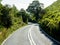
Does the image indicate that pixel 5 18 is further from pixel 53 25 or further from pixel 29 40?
pixel 29 40

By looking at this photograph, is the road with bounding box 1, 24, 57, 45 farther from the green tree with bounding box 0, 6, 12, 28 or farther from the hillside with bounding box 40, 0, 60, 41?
the green tree with bounding box 0, 6, 12, 28

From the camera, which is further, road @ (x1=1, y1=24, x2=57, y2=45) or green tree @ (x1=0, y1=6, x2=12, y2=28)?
green tree @ (x1=0, y1=6, x2=12, y2=28)

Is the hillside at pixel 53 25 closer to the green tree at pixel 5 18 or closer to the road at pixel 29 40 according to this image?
the road at pixel 29 40

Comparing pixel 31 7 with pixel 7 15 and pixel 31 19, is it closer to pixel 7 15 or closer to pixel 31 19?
pixel 31 19

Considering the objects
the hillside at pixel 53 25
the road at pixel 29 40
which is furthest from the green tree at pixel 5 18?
the road at pixel 29 40

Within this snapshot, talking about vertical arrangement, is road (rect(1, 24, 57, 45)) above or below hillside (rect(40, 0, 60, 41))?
below

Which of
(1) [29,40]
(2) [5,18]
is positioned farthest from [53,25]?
(2) [5,18]

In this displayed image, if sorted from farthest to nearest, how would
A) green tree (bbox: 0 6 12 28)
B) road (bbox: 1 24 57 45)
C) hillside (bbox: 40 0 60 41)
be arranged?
green tree (bbox: 0 6 12 28)
hillside (bbox: 40 0 60 41)
road (bbox: 1 24 57 45)

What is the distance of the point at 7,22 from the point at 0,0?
9160 mm

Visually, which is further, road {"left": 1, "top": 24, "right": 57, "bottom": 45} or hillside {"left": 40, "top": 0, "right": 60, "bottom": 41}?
hillside {"left": 40, "top": 0, "right": 60, "bottom": 41}

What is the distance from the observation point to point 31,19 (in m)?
149

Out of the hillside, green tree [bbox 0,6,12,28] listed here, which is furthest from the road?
green tree [bbox 0,6,12,28]

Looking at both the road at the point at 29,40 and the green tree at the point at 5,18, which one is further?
the green tree at the point at 5,18

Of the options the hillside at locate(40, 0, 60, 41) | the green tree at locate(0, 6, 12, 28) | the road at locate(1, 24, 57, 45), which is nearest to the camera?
the road at locate(1, 24, 57, 45)
